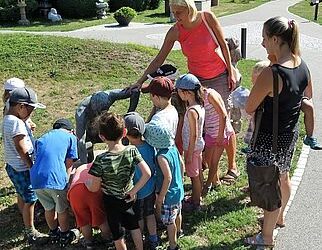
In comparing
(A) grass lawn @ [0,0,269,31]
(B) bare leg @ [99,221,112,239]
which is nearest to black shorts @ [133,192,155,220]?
(B) bare leg @ [99,221,112,239]

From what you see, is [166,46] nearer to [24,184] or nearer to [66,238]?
[24,184]

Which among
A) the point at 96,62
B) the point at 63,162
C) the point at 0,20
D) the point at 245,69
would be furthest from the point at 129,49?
the point at 0,20

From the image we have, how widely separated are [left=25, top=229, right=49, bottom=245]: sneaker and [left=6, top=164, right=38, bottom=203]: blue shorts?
28cm

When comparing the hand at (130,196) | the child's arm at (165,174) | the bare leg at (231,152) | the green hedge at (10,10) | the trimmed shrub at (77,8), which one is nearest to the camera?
the hand at (130,196)

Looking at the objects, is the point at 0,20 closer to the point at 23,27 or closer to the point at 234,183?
the point at 23,27

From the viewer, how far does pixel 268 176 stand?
13.2 ft

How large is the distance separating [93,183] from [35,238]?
0.98m

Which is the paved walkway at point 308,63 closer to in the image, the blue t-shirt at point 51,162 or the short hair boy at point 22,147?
the blue t-shirt at point 51,162

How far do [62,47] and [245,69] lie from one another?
13.4 ft

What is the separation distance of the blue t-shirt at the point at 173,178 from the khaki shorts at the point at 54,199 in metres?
0.82

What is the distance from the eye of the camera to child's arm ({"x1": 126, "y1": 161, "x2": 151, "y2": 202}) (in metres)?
3.91

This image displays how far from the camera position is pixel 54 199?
4414mm

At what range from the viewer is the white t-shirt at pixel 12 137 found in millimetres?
4375

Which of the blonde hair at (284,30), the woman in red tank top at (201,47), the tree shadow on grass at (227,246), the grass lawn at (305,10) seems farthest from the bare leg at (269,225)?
the grass lawn at (305,10)
